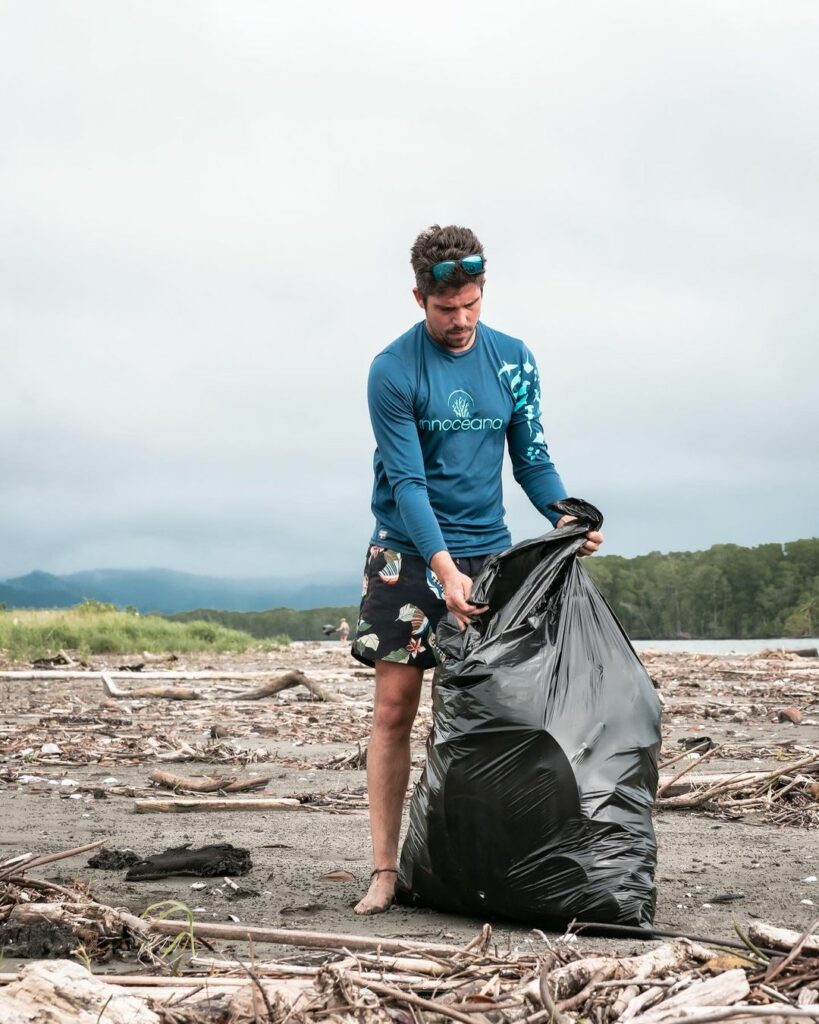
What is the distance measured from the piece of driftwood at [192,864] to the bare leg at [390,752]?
2.12 ft

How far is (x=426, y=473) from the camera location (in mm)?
4332

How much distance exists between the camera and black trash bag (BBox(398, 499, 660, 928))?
373cm

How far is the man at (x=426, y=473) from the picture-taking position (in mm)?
4141

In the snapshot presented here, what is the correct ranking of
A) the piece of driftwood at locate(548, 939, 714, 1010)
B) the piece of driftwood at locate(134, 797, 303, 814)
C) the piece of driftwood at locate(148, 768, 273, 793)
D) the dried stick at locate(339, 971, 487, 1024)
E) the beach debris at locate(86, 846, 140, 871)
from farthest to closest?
the piece of driftwood at locate(148, 768, 273, 793) < the piece of driftwood at locate(134, 797, 303, 814) < the beach debris at locate(86, 846, 140, 871) < the piece of driftwood at locate(548, 939, 714, 1010) < the dried stick at locate(339, 971, 487, 1024)

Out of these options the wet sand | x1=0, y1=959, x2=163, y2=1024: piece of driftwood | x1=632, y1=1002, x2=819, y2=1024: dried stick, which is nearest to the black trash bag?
the wet sand

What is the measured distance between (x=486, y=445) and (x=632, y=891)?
64.6 inches

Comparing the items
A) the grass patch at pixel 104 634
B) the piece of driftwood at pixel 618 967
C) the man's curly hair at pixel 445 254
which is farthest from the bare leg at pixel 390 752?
the grass patch at pixel 104 634

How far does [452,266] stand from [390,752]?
1.79 m

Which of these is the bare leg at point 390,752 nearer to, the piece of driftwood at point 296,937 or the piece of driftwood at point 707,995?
the piece of driftwood at point 296,937

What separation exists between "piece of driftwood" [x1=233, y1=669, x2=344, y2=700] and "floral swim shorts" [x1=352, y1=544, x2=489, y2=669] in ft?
28.1

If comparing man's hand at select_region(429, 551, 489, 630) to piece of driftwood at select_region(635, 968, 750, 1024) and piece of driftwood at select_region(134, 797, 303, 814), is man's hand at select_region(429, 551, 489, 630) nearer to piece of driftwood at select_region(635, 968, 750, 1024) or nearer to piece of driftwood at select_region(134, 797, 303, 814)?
piece of driftwood at select_region(635, 968, 750, 1024)

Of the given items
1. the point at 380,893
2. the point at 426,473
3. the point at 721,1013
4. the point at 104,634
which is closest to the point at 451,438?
the point at 426,473

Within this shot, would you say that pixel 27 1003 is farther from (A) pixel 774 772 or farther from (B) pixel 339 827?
(A) pixel 774 772

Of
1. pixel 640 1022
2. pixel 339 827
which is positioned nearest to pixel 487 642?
pixel 640 1022
